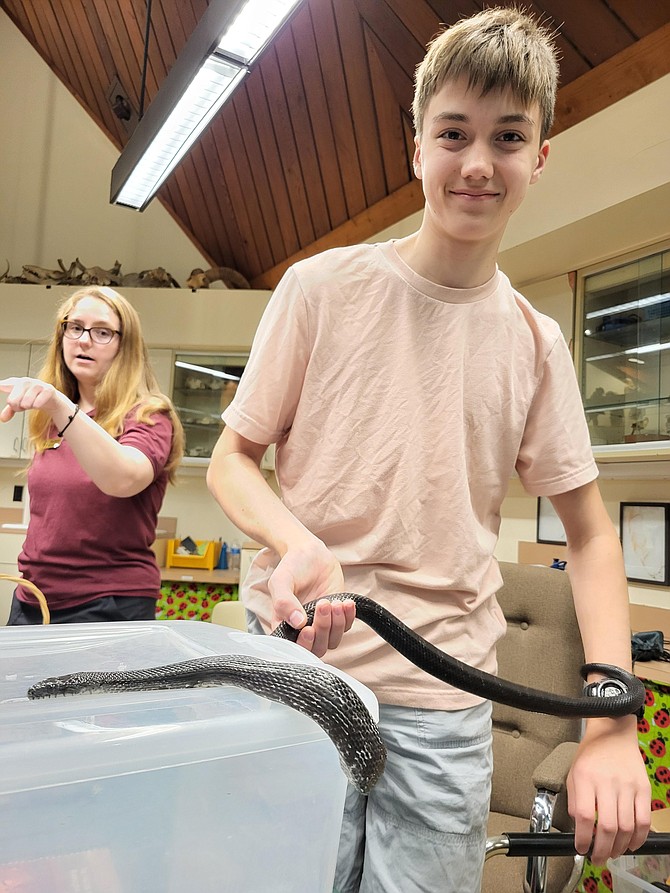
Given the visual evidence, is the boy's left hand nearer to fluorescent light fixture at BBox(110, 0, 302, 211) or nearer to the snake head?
the snake head

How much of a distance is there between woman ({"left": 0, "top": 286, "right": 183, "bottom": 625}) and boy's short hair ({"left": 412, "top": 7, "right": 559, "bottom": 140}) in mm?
680

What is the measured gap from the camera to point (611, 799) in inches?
19.4

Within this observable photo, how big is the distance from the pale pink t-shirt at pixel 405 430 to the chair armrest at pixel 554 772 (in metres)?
0.65

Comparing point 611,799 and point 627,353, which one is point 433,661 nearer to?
point 611,799

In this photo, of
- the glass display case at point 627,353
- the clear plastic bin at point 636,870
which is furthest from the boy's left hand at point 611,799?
the glass display case at point 627,353

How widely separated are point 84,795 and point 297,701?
75 mm

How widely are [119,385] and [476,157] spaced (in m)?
0.91

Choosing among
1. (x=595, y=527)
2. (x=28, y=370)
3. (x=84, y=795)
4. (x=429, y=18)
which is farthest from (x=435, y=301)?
(x=28, y=370)

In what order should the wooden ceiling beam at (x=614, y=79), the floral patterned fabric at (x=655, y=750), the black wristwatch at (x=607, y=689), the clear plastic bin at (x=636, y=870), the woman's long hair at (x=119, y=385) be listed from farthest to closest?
the wooden ceiling beam at (x=614, y=79) < the floral patterned fabric at (x=655, y=750) < the woman's long hair at (x=119, y=385) < the clear plastic bin at (x=636, y=870) < the black wristwatch at (x=607, y=689)

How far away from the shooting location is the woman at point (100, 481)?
1177 millimetres

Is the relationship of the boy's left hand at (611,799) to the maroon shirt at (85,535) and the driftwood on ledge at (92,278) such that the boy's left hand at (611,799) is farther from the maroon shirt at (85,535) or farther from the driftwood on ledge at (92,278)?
the driftwood on ledge at (92,278)

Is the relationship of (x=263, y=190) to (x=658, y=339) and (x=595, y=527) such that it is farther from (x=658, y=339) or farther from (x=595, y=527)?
(x=595, y=527)

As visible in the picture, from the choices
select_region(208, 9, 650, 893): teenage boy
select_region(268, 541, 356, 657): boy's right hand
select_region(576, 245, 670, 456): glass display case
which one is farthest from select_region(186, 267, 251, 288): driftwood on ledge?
select_region(268, 541, 356, 657): boy's right hand

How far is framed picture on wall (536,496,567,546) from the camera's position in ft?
9.00
